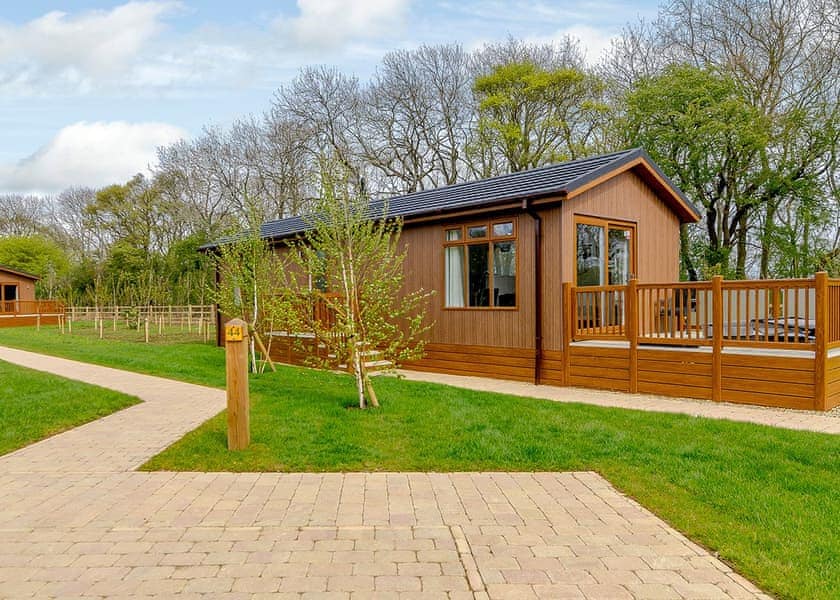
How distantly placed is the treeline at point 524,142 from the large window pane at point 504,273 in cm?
359

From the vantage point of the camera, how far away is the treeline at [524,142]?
17062mm

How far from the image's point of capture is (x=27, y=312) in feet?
97.5

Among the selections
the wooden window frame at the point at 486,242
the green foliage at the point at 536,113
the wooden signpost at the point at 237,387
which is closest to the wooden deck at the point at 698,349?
the wooden window frame at the point at 486,242

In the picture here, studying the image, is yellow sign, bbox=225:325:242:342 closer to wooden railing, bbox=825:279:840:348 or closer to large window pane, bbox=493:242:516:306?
large window pane, bbox=493:242:516:306

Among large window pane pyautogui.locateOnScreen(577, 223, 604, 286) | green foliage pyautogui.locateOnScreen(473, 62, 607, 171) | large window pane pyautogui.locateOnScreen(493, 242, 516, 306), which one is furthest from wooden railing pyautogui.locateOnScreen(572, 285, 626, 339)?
green foliage pyautogui.locateOnScreen(473, 62, 607, 171)

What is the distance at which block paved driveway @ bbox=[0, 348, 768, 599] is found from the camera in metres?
2.71

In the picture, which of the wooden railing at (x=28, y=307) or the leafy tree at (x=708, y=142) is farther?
the wooden railing at (x=28, y=307)

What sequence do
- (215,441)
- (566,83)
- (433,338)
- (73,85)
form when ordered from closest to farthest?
(215,441), (433,338), (73,85), (566,83)

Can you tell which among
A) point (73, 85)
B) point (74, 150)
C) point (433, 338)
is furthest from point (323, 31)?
point (74, 150)

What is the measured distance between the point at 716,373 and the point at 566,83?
1790cm

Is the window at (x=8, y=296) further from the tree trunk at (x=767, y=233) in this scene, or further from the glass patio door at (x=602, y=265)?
the tree trunk at (x=767, y=233)

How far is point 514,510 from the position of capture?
145 inches

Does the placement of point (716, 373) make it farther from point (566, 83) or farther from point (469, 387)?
point (566, 83)

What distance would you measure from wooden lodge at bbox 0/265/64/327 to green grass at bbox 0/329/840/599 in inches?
1080
